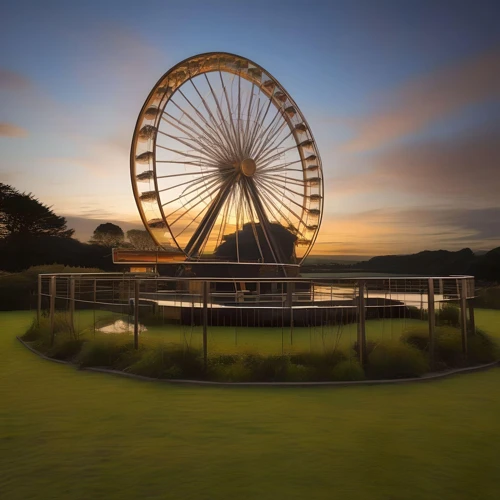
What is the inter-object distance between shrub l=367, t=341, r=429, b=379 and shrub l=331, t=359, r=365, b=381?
0.79ft

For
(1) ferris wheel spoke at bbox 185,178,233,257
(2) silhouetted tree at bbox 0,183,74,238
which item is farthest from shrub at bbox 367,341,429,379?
(2) silhouetted tree at bbox 0,183,74,238

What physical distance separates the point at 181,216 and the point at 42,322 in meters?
13.3

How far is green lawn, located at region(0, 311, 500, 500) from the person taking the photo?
4.76 meters

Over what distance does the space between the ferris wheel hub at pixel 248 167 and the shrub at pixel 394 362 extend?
20.4 meters

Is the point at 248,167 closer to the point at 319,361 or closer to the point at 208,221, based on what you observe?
the point at 208,221

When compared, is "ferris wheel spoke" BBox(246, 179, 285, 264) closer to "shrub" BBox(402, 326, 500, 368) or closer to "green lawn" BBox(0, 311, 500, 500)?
"shrub" BBox(402, 326, 500, 368)

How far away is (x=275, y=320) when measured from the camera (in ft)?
55.0

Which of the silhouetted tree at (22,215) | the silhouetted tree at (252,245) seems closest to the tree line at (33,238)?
the silhouetted tree at (22,215)

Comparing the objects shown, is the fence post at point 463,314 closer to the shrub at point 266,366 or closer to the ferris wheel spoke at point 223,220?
the shrub at point 266,366

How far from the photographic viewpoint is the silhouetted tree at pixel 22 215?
60531mm

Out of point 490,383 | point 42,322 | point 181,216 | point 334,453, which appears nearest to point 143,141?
point 181,216

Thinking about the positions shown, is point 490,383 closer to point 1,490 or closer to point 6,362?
point 1,490

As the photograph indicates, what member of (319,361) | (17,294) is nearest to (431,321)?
(319,361)

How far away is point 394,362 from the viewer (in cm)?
948
